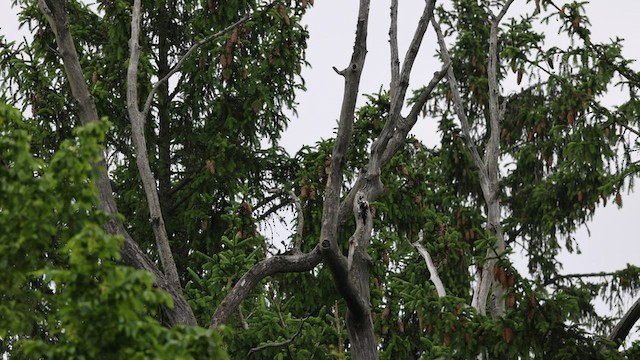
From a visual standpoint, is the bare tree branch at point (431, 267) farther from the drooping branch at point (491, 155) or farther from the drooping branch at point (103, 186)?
the drooping branch at point (103, 186)

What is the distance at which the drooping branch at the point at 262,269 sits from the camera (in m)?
10.8

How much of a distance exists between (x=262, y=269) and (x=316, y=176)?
512 centimetres

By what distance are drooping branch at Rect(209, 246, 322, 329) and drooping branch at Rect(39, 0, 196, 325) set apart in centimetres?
39

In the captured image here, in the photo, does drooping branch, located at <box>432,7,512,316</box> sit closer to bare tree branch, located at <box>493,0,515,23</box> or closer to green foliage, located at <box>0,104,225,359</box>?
bare tree branch, located at <box>493,0,515,23</box>

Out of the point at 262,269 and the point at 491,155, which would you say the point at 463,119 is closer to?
the point at 491,155

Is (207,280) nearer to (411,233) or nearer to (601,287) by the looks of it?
(411,233)

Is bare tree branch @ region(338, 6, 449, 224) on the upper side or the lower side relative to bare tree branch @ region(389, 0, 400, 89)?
lower

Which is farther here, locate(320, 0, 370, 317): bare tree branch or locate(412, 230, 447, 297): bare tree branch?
locate(412, 230, 447, 297): bare tree branch

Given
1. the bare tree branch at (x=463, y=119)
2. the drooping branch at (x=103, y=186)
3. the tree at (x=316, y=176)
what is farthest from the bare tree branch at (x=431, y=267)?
the drooping branch at (x=103, y=186)

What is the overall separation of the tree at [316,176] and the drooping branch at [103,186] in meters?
0.03

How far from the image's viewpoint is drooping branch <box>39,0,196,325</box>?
411 inches

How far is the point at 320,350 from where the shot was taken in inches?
533

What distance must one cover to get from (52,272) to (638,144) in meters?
11.6

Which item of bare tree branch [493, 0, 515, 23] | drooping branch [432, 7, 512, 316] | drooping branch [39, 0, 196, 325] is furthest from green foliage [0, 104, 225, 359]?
bare tree branch [493, 0, 515, 23]
